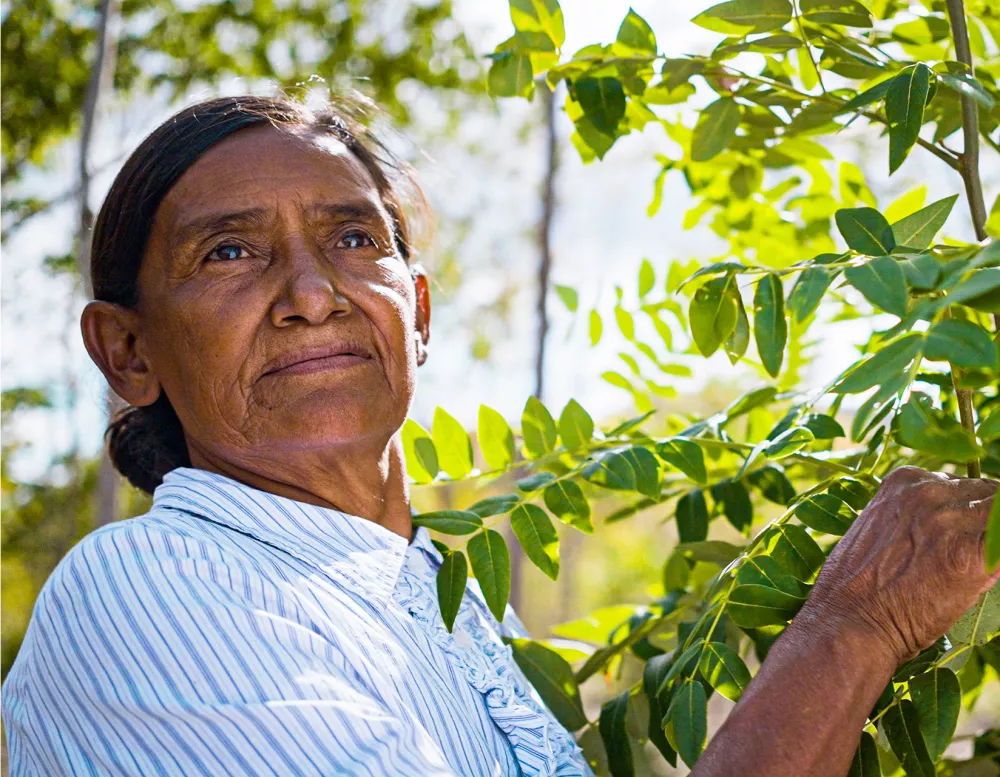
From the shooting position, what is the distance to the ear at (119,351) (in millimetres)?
1650

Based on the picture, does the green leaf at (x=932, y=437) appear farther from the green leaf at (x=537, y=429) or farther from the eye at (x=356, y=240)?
the eye at (x=356, y=240)

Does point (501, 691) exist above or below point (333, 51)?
below

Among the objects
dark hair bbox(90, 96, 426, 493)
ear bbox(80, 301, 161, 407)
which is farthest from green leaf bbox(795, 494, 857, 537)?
ear bbox(80, 301, 161, 407)

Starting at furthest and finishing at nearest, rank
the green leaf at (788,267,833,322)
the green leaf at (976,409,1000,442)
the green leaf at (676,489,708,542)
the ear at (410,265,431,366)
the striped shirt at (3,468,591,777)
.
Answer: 1. the ear at (410,265,431,366)
2. the green leaf at (676,489,708,542)
3. the striped shirt at (3,468,591,777)
4. the green leaf at (788,267,833,322)
5. the green leaf at (976,409,1000,442)

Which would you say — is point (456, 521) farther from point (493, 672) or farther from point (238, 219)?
point (238, 219)

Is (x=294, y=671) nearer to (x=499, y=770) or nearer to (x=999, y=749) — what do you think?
(x=499, y=770)

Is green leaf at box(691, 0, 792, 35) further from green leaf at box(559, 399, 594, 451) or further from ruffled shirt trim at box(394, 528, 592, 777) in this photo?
ruffled shirt trim at box(394, 528, 592, 777)

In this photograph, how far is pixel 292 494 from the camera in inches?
61.1

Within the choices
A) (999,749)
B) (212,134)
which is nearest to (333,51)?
(212,134)

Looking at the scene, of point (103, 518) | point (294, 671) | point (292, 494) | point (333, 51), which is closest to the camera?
point (294, 671)

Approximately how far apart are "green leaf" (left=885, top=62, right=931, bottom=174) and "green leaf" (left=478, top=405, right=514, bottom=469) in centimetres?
73

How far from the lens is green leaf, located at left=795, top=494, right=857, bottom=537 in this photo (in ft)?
4.23

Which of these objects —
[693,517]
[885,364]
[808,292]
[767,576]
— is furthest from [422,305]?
[885,364]

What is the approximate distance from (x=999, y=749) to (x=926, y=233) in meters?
0.98
